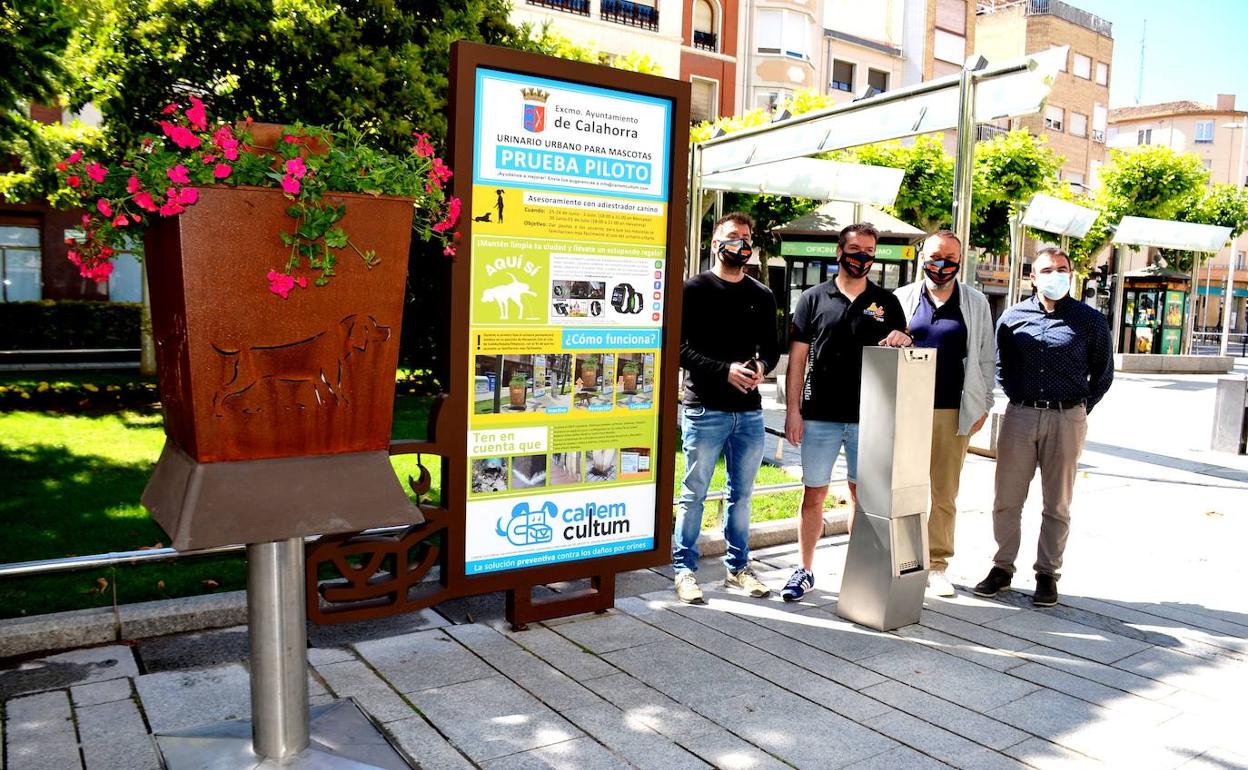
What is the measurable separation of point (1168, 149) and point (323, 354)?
35.1 meters

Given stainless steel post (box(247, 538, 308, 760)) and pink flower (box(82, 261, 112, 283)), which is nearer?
pink flower (box(82, 261, 112, 283))

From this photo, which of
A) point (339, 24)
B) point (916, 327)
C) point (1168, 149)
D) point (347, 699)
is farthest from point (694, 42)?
point (347, 699)

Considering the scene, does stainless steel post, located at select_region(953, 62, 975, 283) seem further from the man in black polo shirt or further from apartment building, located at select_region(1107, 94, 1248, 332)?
apartment building, located at select_region(1107, 94, 1248, 332)

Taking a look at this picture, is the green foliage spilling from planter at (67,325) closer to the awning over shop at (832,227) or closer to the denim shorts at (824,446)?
the awning over shop at (832,227)

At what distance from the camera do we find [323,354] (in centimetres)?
268

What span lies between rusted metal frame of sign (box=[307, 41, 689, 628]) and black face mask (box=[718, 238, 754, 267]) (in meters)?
0.25

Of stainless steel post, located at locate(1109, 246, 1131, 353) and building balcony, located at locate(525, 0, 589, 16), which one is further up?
building balcony, located at locate(525, 0, 589, 16)

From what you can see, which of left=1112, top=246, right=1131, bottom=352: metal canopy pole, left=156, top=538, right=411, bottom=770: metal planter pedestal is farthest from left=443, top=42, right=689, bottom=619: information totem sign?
left=1112, top=246, right=1131, bottom=352: metal canopy pole

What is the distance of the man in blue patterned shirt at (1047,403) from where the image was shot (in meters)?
5.13

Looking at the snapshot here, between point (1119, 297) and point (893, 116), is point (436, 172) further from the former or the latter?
point (1119, 297)

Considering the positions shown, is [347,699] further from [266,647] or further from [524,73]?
[524,73]

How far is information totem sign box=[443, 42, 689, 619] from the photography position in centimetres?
420

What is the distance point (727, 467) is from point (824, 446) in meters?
0.53

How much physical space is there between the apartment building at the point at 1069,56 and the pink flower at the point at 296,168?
54301mm
